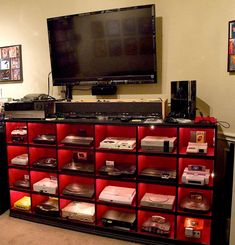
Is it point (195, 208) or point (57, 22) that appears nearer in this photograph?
point (195, 208)

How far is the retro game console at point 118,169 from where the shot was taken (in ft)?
7.49

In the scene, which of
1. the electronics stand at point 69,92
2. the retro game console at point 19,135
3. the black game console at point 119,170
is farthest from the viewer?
the electronics stand at point 69,92

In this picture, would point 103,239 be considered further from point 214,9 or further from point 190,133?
point 214,9

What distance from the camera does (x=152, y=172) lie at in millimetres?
2256

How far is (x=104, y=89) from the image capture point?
2711 mm

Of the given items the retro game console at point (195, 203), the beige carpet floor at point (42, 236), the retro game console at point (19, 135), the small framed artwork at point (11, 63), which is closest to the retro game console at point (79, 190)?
the beige carpet floor at point (42, 236)

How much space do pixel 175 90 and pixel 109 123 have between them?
2.09 ft

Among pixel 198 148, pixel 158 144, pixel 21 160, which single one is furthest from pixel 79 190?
→ pixel 198 148

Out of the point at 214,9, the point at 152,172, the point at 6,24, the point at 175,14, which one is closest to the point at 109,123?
the point at 152,172

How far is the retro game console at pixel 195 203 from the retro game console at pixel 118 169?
488 millimetres

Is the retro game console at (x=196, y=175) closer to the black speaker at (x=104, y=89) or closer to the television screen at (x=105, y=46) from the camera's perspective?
the television screen at (x=105, y=46)

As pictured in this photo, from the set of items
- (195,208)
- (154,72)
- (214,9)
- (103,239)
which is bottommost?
(103,239)

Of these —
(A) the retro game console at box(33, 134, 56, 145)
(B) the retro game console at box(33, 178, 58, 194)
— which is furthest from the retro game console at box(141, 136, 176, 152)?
(B) the retro game console at box(33, 178, 58, 194)

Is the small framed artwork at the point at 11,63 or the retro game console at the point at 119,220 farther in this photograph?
the small framed artwork at the point at 11,63
